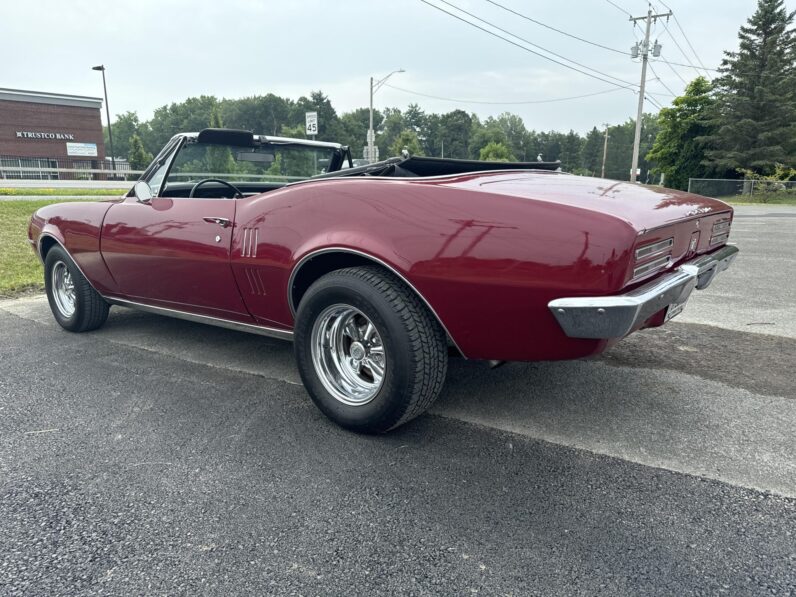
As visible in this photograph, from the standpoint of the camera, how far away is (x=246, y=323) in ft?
10.2

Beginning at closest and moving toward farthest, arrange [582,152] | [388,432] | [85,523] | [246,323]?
[85,523]
[388,432]
[246,323]
[582,152]

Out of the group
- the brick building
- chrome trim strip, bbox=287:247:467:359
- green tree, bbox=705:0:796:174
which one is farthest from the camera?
the brick building

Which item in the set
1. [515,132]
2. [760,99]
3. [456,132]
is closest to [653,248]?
[760,99]

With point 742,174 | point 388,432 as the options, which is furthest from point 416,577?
point 742,174

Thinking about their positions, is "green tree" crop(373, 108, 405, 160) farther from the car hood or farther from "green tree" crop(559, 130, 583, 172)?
the car hood

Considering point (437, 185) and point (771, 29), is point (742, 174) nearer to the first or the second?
point (771, 29)

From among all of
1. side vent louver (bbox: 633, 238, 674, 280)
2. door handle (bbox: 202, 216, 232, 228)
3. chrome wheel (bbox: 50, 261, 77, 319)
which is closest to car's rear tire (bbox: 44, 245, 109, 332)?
chrome wheel (bbox: 50, 261, 77, 319)

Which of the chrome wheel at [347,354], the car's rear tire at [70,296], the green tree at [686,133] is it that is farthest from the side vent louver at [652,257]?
the green tree at [686,133]

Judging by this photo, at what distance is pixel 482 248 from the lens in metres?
2.13

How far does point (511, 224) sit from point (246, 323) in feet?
5.45

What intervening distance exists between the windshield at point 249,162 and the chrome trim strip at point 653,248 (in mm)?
2737

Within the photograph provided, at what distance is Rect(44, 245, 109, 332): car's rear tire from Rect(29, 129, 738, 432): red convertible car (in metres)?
0.69

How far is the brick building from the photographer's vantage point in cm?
4659

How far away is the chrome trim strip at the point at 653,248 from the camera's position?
2.08m
